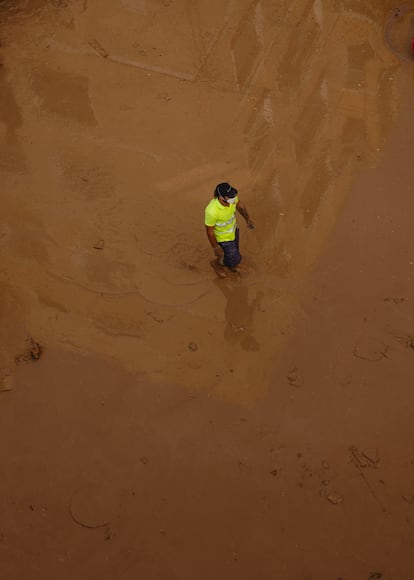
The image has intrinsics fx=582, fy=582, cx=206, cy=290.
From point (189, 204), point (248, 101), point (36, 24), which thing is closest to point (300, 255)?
point (189, 204)

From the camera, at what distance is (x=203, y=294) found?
7.21 meters

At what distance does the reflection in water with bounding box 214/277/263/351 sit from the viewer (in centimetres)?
684

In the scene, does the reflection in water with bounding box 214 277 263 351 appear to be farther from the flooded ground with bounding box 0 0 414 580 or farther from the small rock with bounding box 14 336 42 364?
the small rock with bounding box 14 336 42 364

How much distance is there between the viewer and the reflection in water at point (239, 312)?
6840mm

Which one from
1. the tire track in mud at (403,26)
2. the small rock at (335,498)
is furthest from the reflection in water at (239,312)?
the tire track in mud at (403,26)

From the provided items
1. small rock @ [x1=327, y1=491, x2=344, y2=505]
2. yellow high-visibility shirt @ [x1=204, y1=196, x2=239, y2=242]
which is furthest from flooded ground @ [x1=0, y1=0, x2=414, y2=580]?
yellow high-visibility shirt @ [x1=204, y1=196, x2=239, y2=242]

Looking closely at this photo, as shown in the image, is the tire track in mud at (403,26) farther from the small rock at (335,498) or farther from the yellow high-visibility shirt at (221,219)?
the small rock at (335,498)

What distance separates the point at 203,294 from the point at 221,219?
116cm

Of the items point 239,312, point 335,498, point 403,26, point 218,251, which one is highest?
point 403,26

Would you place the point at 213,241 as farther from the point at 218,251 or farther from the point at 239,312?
the point at 239,312

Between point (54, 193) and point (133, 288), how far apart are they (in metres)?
1.99

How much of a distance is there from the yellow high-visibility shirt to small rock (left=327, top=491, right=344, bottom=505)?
9.69 ft

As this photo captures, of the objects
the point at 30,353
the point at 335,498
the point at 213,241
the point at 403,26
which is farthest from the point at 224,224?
the point at 403,26

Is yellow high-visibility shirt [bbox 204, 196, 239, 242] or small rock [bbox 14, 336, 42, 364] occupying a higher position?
yellow high-visibility shirt [bbox 204, 196, 239, 242]
